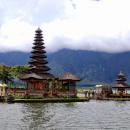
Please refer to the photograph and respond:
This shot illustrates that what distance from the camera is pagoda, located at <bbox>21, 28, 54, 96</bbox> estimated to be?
100062mm

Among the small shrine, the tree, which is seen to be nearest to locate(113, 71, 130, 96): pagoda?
A: the small shrine

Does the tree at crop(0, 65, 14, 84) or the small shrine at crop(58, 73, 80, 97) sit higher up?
the tree at crop(0, 65, 14, 84)

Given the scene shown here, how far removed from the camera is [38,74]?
104875mm

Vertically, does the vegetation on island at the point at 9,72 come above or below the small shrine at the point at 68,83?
above

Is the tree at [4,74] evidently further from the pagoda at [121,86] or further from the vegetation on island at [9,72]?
the pagoda at [121,86]

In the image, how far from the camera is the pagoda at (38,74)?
100062 mm

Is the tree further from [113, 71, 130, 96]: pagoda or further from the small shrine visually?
[113, 71, 130, 96]: pagoda

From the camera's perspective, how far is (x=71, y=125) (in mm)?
45031

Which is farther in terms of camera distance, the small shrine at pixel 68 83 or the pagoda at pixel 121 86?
the pagoda at pixel 121 86

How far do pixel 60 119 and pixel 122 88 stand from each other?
7413 cm

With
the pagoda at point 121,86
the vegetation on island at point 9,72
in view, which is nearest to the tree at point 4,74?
the vegetation on island at point 9,72

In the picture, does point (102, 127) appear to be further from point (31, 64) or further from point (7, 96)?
point (31, 64)

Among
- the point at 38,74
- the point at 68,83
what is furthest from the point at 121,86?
the point at 38,74

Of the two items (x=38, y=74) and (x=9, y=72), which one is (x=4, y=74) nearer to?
(x=9, y=72)
